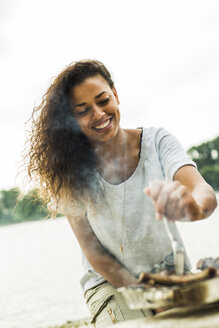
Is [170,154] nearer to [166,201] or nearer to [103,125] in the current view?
[103,125]

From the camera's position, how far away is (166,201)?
148 cm

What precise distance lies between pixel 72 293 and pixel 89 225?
20.4 ft

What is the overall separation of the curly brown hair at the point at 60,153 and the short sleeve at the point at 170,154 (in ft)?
1.38

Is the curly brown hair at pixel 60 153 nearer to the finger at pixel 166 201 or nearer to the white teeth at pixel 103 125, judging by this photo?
the white teeth at pixel 103 125

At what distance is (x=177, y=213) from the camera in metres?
1.53

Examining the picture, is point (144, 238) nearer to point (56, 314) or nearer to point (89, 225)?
point (89, 225)

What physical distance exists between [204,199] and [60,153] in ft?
3.11

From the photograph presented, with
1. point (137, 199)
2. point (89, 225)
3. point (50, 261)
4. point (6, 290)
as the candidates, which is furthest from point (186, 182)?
point (50, 261)

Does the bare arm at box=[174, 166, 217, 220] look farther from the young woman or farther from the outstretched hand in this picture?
the outstretched hand

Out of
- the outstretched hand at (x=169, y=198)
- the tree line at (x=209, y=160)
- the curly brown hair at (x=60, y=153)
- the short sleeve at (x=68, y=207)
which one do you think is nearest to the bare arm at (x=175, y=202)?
the outstretched hand at (x=169, y=198)

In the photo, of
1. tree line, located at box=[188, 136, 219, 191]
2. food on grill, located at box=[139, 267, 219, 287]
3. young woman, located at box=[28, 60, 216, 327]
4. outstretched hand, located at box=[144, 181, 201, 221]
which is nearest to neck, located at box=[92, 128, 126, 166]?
young woman, located at box=[28, 60, 216, 327]

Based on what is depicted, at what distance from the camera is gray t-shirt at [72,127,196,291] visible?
6.95 ft

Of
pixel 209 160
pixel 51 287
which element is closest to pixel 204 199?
pixel 209 160

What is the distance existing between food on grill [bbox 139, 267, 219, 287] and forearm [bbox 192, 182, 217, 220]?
0.40 meters
